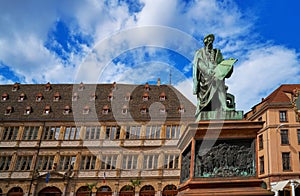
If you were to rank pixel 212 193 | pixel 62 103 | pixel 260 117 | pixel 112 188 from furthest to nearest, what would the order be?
1. pixel 62 103
2. pixel 260 117
3. pixel 112 188
4. pixel 212 193

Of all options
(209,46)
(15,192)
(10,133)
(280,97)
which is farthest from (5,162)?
(209,46)

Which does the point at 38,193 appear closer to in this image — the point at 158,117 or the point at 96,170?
the point at 96,170

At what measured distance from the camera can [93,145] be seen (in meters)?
32.3

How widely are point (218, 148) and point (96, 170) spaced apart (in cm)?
2616

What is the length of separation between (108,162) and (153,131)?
5463mm

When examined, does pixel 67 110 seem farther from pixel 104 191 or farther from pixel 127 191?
pixel 127 191

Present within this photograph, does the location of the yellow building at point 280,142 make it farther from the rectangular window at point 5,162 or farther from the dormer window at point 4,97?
the dormer window at point 4,97

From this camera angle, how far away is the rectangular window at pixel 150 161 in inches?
1236

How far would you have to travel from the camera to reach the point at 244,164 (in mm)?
6727

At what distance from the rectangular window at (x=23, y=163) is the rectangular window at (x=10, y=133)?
90.9 inches

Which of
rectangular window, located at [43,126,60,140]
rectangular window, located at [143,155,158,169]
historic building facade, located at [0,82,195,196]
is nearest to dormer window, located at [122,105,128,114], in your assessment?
historic building facade, located at [0,82,195,196]

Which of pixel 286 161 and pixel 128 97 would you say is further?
pixel 128 97

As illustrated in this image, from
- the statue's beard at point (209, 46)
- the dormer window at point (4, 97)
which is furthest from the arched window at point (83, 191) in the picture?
the statue's beard at point (209, 46)

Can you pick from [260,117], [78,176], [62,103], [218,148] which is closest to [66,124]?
[62,103]
